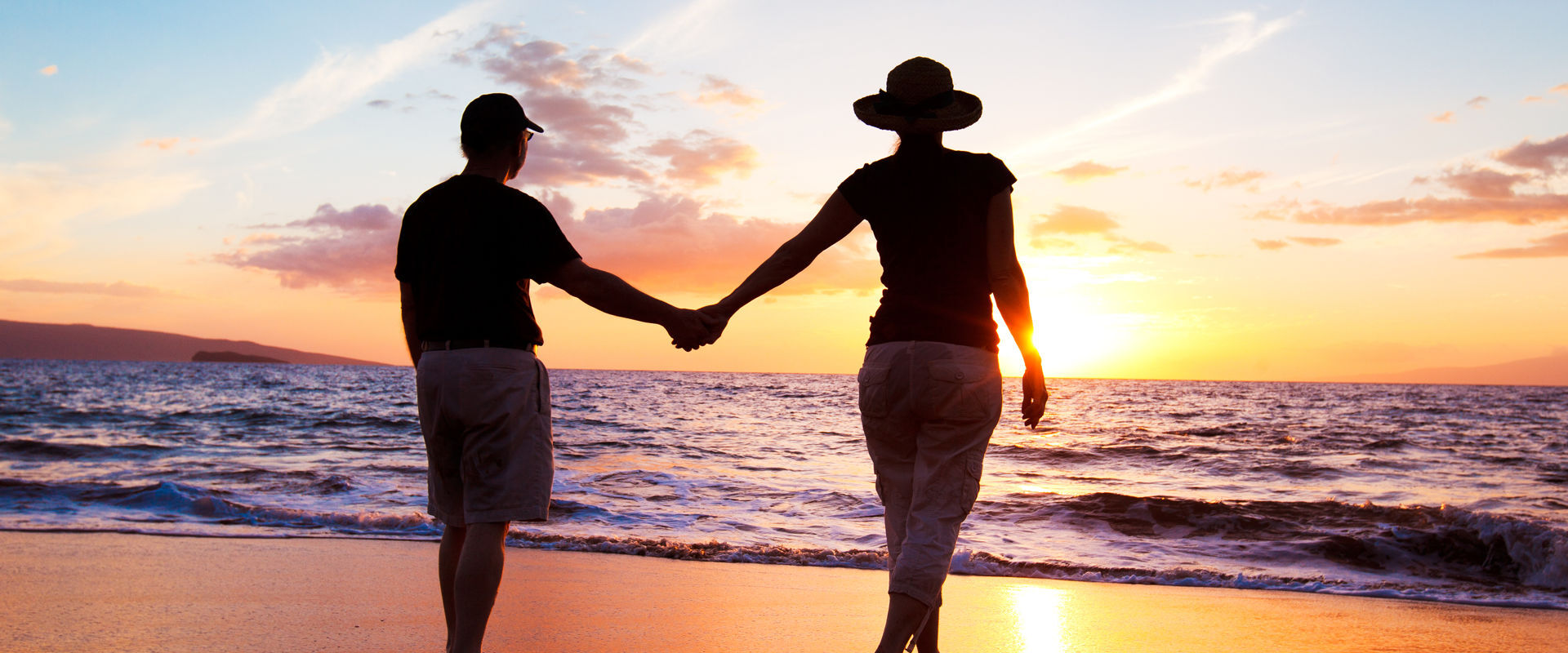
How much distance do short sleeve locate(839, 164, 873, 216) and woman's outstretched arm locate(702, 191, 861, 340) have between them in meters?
0.02

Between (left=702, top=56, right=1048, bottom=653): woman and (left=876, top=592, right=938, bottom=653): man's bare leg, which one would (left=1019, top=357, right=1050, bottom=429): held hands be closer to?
(left=702, top=56, right=1048, bottom=653): woman

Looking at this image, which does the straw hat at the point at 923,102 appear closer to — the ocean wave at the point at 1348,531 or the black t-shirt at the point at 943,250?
the black t-shirt at the point at 943,250

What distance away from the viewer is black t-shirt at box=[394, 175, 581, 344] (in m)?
2.68

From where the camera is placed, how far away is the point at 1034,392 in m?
2.69

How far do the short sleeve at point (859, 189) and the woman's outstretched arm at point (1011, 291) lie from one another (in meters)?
0.36

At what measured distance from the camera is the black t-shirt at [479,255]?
8.78 feet

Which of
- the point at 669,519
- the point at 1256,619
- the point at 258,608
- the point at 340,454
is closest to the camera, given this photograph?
the point at 258,608

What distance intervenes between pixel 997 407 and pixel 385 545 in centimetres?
512

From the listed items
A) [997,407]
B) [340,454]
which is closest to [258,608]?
[997,407]

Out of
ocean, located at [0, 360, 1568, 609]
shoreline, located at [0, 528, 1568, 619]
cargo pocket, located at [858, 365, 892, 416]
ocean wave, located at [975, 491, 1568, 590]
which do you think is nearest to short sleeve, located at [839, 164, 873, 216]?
cargo pocket, located at [858, 365, 892, 416]

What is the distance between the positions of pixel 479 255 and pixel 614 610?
2.53m

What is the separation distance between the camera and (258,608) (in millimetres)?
4426

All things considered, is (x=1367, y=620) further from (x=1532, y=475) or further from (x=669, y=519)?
(x=1532, y=475)

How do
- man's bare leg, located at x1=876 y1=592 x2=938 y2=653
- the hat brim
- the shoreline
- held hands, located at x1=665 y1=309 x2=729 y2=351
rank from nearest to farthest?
man's bare leg, located at x1=876 y1=592 x2=938 y2=653 < the hat brim < held hands, located at x1=665 y1=309 x2=729 y2=351 < the shoreline
